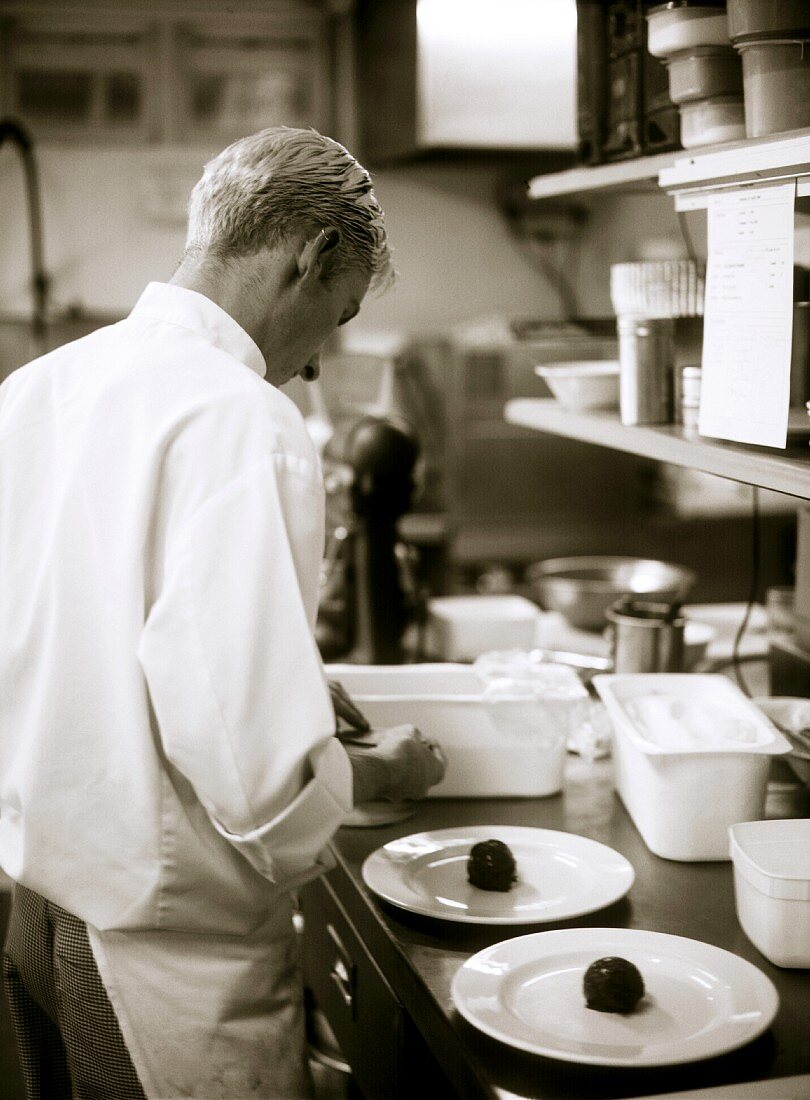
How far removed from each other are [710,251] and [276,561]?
2.56 ft

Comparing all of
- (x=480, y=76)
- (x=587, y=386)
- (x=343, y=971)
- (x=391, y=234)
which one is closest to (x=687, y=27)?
(x=587, y=386)

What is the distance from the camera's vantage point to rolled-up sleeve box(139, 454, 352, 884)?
45.2 inches

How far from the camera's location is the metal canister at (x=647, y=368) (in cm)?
183

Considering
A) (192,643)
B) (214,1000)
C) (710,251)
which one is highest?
(710,251)

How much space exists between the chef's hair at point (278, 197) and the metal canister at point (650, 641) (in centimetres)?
102

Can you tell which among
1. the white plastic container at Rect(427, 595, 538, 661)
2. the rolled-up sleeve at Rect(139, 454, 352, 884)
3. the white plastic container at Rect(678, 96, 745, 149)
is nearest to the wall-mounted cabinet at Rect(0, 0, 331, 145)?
the white plastic container at Rect(427, 595, 538, 661)

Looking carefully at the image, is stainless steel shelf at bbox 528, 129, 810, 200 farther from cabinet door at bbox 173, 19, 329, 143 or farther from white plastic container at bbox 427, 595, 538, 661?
cabinet door at bbox 173, 19, 329, 143

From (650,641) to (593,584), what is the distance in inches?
25.8

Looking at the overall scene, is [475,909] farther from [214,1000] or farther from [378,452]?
[378,452]

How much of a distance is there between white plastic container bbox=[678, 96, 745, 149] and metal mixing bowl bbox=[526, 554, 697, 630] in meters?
1.03

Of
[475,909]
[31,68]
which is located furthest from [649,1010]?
[31,68]

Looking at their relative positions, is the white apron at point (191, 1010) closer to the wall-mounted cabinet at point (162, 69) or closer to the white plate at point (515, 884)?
the white plate at point (515, 884)

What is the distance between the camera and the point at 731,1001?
1173mm

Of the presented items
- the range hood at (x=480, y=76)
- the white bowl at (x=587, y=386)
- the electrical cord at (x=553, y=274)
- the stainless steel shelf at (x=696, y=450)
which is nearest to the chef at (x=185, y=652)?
the stainless steel shelf at (x=696, y=450)
